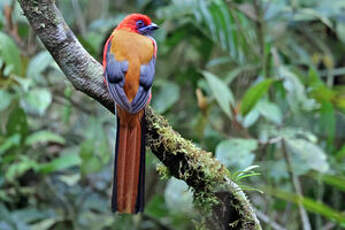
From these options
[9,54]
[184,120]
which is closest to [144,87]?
[9,54]

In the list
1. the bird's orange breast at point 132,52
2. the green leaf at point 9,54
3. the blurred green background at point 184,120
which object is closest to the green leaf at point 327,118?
the blurred green background at point 184,120

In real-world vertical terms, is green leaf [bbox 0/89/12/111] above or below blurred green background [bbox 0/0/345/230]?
above

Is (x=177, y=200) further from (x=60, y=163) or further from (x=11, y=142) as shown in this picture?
(x=11, y=142)

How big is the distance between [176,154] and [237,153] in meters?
1.16

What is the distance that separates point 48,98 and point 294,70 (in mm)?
1835

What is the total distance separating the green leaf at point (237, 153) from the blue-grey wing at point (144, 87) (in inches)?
33.4

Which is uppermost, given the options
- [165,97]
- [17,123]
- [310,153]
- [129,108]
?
[129,108]

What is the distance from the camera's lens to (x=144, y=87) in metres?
1.97

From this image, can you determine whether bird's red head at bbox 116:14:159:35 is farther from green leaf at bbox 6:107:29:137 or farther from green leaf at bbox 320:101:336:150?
green leaf at bbox 320:101:336:150

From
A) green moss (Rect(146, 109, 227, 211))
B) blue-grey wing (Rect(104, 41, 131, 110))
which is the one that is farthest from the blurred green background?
green moss (Rect(146, 109, 227, 211))

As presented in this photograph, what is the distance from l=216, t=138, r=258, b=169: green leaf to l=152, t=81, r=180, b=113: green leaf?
2.48 ft

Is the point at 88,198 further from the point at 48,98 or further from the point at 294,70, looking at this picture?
the point at 294,70

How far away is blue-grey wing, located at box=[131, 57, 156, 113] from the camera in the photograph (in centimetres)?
183

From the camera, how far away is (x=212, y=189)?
1587mm
